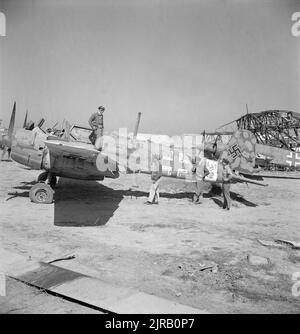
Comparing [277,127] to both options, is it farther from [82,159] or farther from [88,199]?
[82,159]

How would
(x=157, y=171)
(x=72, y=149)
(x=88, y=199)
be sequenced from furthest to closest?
(x=88, y=199), (x=157, y=171), (x=72, y=149)

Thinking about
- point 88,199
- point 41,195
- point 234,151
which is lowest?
point 88,199

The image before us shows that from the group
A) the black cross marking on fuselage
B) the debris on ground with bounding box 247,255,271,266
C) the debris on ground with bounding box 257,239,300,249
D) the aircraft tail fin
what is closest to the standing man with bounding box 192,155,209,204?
the aircraft tail fin

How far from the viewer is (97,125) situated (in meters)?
10.8

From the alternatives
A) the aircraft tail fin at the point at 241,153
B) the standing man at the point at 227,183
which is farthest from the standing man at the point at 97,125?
the aircraft tail fin at the point at 241,153

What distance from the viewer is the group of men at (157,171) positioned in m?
10.8

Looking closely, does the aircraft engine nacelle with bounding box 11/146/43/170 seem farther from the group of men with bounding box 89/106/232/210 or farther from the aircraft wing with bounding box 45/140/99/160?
the group of men with bounding box 89/106/232/210

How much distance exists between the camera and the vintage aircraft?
10781 millimetres

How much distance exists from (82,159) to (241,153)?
30.4 feet

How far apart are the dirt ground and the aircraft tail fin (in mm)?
2925

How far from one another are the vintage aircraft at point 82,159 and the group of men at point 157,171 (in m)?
0.32

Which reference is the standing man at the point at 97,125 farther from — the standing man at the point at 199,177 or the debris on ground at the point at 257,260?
the debris on ground at the point at 257,260

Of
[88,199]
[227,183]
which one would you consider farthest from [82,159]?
[227,183]

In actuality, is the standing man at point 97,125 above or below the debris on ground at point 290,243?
above
